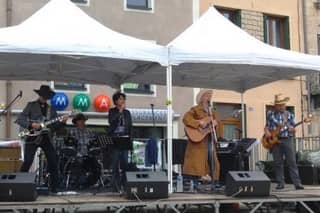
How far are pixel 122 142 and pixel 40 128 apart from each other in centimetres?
132

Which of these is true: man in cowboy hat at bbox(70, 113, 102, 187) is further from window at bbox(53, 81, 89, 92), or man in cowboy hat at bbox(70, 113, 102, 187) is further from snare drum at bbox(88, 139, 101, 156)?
window at bbox(53, 81, 89, 92)

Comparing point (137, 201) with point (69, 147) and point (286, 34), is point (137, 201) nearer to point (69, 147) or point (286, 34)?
point (69, 147)

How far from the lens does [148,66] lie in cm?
1105

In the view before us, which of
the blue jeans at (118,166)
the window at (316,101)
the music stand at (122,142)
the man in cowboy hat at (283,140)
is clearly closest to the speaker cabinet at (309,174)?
the man in cowboy hat at (283,140)

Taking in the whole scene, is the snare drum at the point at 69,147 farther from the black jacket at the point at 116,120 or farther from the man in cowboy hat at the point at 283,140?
the man in cowboy hat at the point at 283,140

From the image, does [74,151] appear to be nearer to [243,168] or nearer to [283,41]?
[243,168]

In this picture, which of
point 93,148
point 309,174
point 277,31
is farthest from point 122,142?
point 277,31

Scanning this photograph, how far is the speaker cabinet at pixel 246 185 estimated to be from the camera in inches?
354

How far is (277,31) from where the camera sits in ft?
78.0

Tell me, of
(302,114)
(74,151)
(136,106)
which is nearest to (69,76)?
(74,151)

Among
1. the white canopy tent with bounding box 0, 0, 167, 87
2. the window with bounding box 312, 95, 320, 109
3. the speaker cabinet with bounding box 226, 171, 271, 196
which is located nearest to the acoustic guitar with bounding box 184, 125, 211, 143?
the speaker cabinet with bounding box 226, 171, 271, 196

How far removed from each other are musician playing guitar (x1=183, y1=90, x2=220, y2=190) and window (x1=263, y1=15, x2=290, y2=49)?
13450 mm

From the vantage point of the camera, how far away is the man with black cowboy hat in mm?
9698

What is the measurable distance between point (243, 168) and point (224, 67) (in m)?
2.05
